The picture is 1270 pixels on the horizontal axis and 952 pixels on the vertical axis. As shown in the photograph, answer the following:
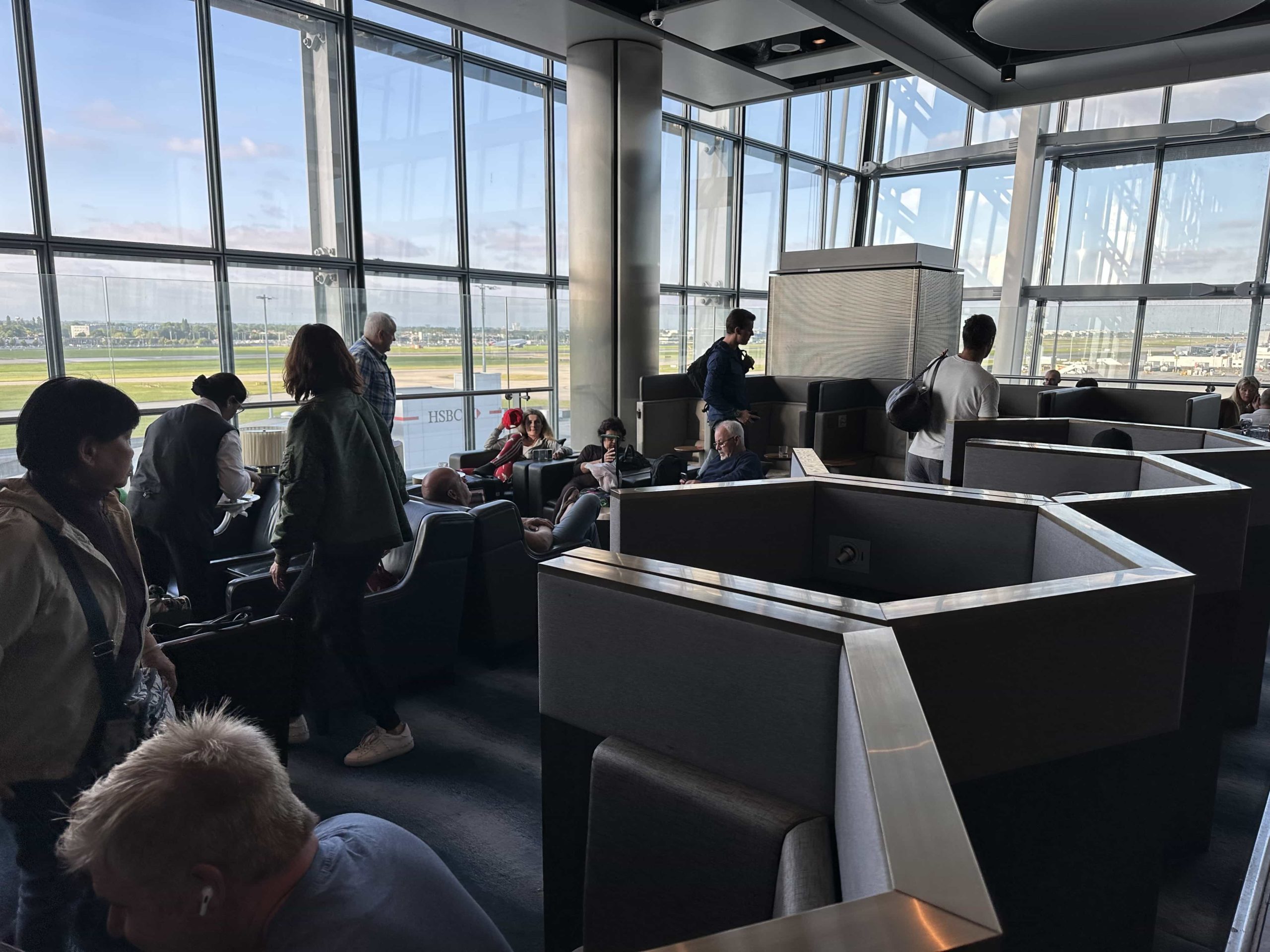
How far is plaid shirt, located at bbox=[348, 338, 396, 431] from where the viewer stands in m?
4.04

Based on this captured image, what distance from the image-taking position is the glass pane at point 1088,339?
12086 millimetres

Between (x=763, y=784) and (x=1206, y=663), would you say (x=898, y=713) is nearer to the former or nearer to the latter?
(x=763, y=784)

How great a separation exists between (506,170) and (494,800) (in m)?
7.13

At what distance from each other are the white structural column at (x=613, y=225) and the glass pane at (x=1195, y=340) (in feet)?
28.0

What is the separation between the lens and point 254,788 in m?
1.01

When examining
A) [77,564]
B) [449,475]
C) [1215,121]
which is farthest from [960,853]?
[1215,121]

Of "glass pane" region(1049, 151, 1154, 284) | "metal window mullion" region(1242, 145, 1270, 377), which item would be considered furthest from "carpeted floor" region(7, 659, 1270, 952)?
"glass pane" region(1049, 151, 1154, 284)

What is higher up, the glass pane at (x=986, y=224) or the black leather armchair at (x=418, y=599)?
the glass pane at (x=986, y=224)

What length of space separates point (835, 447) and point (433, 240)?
4.39 metres

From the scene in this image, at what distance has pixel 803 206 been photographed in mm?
12758

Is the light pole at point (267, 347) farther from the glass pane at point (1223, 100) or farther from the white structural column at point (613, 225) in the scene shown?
the glass pane at point (1223, 100)

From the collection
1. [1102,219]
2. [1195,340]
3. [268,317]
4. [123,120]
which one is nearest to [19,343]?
[268,317]

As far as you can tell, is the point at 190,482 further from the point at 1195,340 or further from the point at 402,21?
the point at 1195,340

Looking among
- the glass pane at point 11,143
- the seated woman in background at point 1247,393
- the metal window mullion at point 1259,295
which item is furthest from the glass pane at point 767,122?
the glass pane at point 11,143
